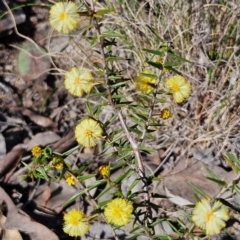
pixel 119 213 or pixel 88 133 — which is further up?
pixel 88 133

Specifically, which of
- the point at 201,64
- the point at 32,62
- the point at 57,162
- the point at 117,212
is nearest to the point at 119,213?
the point at 117,212

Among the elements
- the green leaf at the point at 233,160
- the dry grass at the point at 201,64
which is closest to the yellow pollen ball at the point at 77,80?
the green leaf at the point at 233,160

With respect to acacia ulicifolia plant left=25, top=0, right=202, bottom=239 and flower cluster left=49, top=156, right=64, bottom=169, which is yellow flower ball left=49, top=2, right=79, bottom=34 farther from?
flower cluster left=49, top=156, right=64, bottom=169

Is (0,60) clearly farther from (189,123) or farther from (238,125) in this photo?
(238,125)

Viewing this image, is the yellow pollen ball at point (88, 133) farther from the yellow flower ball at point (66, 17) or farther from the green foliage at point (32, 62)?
the green foliage at point (32, 62)

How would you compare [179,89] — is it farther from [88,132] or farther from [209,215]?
[209,215]

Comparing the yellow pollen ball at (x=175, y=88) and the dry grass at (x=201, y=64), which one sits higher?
the yellow pollen ball at (x=175, y=88)
